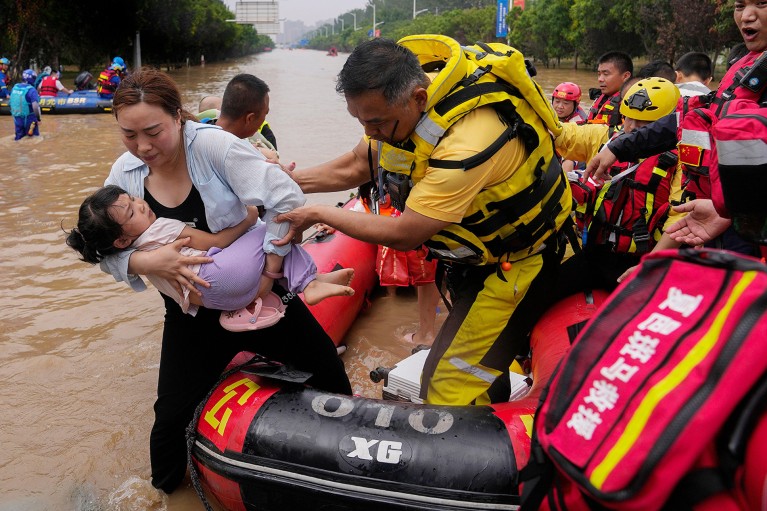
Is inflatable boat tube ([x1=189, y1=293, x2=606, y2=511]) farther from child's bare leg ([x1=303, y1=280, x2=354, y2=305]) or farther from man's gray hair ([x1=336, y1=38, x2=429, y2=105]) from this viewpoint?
man's gray hair ([x1=336, y1=38, x2=429, y2=105])

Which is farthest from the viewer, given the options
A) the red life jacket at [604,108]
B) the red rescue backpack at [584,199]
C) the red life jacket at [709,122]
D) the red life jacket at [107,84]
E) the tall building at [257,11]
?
the tall building at [257,11]

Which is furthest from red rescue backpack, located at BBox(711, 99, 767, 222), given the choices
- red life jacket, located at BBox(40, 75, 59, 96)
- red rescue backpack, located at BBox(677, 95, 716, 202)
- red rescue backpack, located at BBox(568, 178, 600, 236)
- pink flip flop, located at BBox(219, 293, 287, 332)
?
red life jacket, located at BBox(40, 75, 59, 96)

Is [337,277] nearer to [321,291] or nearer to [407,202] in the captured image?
[321,291]

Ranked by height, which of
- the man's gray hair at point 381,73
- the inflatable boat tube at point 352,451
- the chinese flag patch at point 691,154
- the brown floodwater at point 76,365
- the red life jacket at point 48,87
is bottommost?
the brown floodwater at point 76,365

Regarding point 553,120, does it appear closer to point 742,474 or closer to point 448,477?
point 448,477

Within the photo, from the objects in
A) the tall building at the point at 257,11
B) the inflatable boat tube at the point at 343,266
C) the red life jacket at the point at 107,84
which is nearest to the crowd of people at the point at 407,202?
the inflatable boat tube at the point at 343,266

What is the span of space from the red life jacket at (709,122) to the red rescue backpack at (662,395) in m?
0.67

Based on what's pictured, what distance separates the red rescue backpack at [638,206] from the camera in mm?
3164

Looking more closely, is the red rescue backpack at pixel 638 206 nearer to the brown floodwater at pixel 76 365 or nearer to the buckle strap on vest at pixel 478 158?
the buckle strap on vest at pixel 478 158

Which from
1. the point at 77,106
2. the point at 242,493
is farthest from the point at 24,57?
the point at 242,493

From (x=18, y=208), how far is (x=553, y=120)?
692 cm

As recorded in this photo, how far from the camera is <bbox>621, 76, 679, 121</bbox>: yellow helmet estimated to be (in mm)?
3158

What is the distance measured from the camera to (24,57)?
70.4 ft

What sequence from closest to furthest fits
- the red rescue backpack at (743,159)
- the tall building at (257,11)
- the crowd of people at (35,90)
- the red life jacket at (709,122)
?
1. the red rescue backpack at (743,159)
2. the red life jacket at (709,122)
3. the crowd of people at (35,90)
4. the tall building at (257,11)
